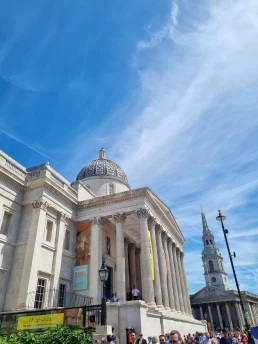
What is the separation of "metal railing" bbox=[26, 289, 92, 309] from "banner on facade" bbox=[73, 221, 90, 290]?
857 mm

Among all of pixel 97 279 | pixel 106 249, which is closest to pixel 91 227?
pixel 106 249

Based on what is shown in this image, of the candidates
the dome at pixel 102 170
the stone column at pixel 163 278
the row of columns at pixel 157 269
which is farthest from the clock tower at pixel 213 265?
the stone column at pixel 163 278

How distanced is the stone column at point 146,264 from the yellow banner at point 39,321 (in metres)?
8.16

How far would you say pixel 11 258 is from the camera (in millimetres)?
19094

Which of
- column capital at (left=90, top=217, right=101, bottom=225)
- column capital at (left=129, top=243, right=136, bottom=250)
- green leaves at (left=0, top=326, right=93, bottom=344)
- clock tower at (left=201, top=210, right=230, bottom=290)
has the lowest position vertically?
green leaves at (left=0, top=326, right=93, bottom=344)

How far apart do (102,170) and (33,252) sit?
1693 centimetres

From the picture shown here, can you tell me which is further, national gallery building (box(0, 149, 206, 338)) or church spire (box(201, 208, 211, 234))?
church spire (box(201, 208, 211, 234))

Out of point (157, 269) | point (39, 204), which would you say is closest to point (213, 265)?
point (157, 269)

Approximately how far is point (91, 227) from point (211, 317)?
73.7 metres

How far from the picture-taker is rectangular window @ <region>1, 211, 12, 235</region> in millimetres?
19402

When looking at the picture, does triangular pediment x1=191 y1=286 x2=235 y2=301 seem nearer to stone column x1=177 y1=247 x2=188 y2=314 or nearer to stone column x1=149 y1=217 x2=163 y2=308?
stone column x1=177 y1=247 x2=188 y2=314

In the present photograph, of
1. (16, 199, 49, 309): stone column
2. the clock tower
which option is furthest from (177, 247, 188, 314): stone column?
the clock tower

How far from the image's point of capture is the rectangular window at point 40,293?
18234 mm

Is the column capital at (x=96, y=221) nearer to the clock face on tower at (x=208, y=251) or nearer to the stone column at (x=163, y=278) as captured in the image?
the stone column at (x=163, y=278)
